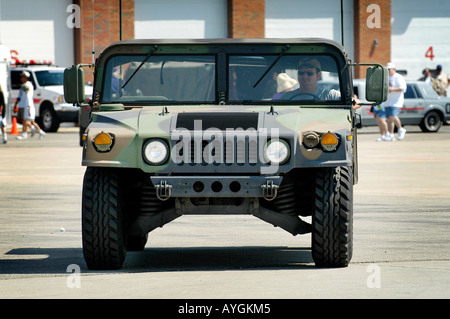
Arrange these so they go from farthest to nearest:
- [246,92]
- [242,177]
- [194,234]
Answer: [194,234], [246,92], [242,177]

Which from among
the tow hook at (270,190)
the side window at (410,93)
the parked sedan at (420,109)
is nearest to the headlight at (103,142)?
the tow hook at (270,190)

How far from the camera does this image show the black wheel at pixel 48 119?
117 ft

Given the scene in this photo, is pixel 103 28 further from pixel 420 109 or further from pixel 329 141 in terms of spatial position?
pixel 329 141

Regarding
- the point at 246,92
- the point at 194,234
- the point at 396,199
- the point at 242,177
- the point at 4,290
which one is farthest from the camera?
the point at 396,199

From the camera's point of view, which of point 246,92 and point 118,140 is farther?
point 246,92

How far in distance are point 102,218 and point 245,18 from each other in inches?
1560

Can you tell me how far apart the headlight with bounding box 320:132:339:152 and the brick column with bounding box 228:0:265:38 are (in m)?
39.4

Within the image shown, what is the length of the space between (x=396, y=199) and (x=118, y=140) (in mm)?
6984

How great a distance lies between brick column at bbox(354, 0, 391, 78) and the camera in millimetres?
48344

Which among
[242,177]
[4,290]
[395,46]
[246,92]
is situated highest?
[395,46]

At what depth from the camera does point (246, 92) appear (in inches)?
390

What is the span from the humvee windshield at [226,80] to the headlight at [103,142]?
120cm

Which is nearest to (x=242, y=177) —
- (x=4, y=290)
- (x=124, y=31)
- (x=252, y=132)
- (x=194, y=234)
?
(x=252, y=132)

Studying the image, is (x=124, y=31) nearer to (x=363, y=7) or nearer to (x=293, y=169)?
(x=363, y=7)
